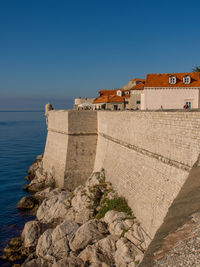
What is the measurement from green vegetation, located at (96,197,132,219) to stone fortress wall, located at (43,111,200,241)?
0.44 meters

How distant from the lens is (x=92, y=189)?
20.3m

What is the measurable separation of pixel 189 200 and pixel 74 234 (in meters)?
10.5

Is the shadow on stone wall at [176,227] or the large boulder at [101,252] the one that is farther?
the large boulder at [101,252]

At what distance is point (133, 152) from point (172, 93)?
10324mm

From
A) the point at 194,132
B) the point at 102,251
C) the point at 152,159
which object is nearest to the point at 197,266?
the point at 194,132

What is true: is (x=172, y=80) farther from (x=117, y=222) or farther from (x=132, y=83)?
(x=132, y=83)

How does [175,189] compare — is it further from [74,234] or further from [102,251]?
[74,234]

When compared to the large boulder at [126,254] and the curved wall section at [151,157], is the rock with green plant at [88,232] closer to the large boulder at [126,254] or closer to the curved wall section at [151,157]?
the large boulder at [126,254]

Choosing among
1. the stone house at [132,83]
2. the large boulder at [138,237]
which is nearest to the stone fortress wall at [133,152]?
the large boulder at [138,237]

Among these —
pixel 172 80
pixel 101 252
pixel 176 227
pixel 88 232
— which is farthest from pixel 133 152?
pixel 176 227

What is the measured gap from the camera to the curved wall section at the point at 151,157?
41.5ft

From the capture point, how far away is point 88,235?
1539 centimetres

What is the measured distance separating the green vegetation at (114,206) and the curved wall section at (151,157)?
20.1 inches

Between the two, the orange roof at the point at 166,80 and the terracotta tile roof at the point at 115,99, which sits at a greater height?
the orange roof at the point at 166,80
